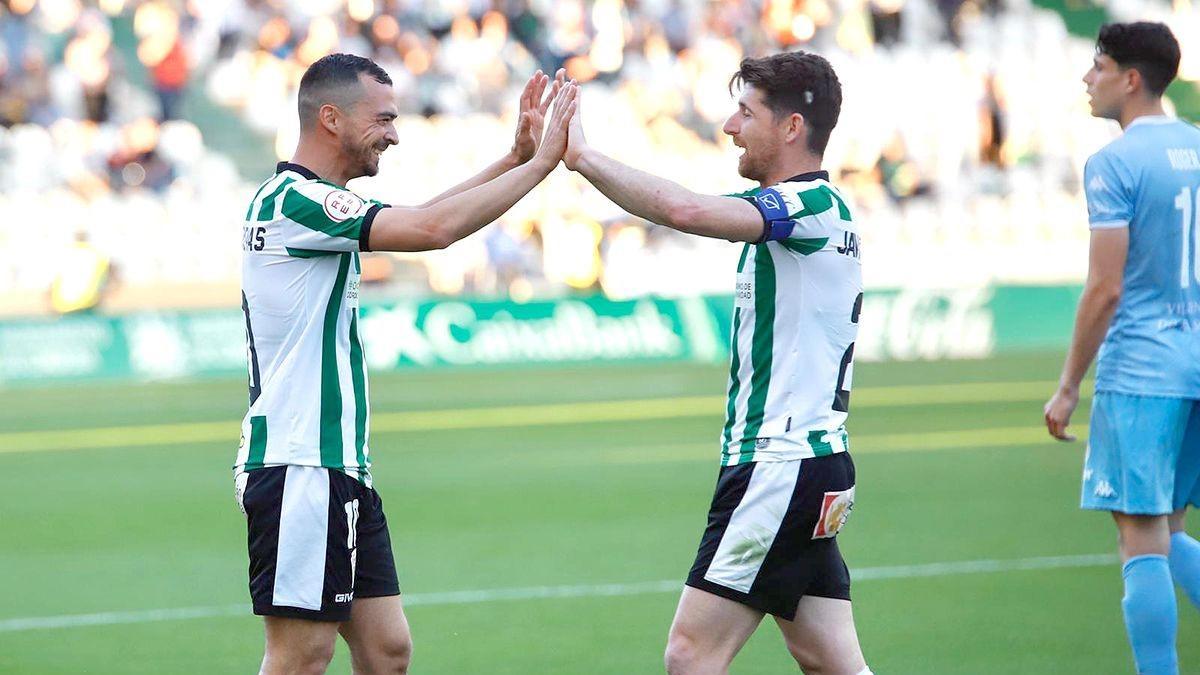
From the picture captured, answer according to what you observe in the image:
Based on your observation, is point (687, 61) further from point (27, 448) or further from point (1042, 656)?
point (1042, 656)

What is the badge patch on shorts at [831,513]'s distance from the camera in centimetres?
493

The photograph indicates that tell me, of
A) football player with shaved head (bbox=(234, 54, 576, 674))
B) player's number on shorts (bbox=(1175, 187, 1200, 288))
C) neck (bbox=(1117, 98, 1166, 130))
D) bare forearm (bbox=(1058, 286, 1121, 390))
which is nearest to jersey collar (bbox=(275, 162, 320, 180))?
football player with shaved head (bbox=(234, 54, 576, 674))

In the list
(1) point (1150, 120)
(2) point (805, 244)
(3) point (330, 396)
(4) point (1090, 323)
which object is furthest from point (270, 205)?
(1) point (1150, 120)

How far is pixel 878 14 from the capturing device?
2728 cm

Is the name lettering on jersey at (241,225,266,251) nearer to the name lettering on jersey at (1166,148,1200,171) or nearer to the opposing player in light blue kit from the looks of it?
the opposing player in light blue kit

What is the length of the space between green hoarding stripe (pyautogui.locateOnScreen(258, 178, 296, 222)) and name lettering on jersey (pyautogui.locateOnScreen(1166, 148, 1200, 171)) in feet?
9.72

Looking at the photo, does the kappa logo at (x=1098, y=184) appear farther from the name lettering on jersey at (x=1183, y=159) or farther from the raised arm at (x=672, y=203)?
the raised arm at (x=672, y=203)

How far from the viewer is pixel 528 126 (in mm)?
5680

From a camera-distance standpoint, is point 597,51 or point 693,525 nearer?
point 693,525

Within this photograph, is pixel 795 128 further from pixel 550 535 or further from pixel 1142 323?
pixel 550 535

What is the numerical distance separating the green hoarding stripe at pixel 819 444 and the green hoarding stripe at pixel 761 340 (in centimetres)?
16

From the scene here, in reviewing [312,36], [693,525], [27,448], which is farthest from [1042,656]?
[312,36]

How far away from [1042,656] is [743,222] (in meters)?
3.12

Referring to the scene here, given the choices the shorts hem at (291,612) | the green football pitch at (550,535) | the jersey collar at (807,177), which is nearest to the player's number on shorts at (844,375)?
the jersey collar at (807,177)
